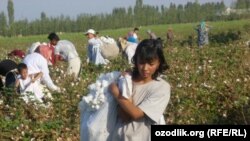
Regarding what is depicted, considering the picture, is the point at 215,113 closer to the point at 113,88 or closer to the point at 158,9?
the point at 113,88

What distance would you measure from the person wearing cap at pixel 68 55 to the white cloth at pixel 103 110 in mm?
7340

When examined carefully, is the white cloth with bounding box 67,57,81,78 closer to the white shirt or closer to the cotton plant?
the white shirt

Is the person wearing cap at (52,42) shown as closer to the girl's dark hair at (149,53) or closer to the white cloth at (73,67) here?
the white cloth at (73,67)

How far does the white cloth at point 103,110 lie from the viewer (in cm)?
393

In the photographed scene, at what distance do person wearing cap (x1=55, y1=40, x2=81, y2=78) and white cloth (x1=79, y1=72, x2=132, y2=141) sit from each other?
289 inches

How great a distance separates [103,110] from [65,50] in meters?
7.75

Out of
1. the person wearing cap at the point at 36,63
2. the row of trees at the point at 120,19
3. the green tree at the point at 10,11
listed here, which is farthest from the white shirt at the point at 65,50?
the green tree at the point at 10,11

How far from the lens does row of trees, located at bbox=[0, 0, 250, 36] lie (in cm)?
8281

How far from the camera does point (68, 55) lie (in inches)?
460

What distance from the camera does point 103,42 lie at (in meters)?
15.2

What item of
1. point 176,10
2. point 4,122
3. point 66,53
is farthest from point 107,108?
point 176,10

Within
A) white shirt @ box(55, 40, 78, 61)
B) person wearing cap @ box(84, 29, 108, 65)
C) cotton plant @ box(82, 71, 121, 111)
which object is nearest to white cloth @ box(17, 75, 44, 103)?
white shirt @ box(55, 40, 78, 61)

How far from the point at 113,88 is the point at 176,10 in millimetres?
87494

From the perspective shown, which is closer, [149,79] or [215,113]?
[149,79]
